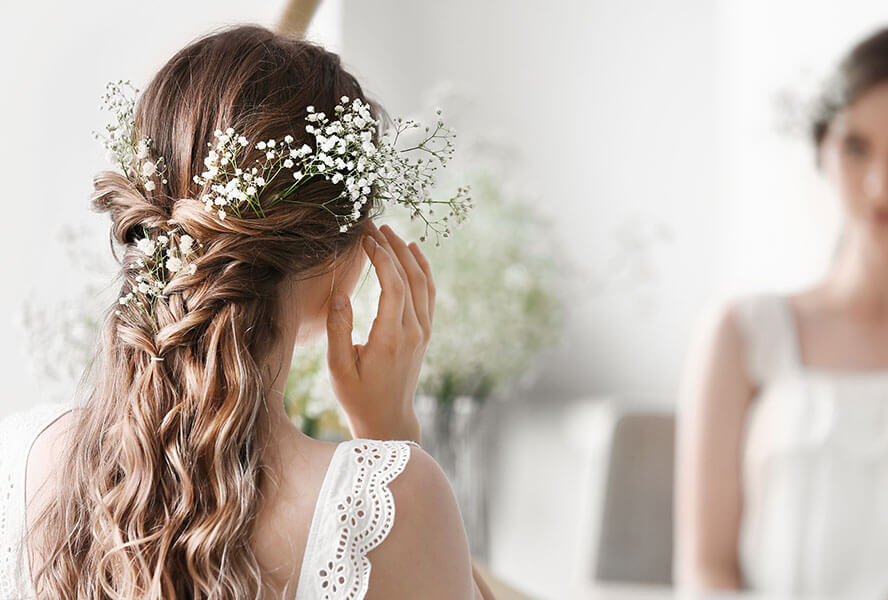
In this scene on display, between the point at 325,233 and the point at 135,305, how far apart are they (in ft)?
0.40

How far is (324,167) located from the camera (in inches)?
18.9

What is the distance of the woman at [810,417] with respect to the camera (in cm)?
122

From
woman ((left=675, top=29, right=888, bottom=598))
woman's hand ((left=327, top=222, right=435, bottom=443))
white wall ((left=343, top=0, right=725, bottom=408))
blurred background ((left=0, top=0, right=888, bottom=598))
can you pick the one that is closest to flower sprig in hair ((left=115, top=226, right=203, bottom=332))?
woman's hand ((left=327, top=222, right=435, bottom=443))

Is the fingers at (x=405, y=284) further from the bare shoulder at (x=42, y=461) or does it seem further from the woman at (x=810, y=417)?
the woman at (x=810, y=417)

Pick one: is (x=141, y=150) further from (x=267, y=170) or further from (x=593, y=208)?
(x=593, y=208)

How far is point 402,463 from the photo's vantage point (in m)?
0.49

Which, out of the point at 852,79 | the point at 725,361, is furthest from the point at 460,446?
the point at 852,79

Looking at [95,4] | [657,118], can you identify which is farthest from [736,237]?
[95,4]

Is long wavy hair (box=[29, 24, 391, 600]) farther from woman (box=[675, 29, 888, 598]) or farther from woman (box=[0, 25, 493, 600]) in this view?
woman (box=[675, 29, 888, 598])

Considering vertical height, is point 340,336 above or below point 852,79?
below

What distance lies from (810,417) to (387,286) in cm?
89

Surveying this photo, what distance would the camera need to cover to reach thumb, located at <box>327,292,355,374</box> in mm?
549

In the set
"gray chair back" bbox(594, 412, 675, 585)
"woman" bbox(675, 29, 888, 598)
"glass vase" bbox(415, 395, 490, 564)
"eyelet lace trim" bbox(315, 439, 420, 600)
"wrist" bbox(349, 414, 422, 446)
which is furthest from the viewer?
"gray chair back" bbox(594, 412, 675, 585)

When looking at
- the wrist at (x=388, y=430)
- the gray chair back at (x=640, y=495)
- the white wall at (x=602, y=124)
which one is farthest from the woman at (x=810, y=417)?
the wrist at (x=388, y=430)
